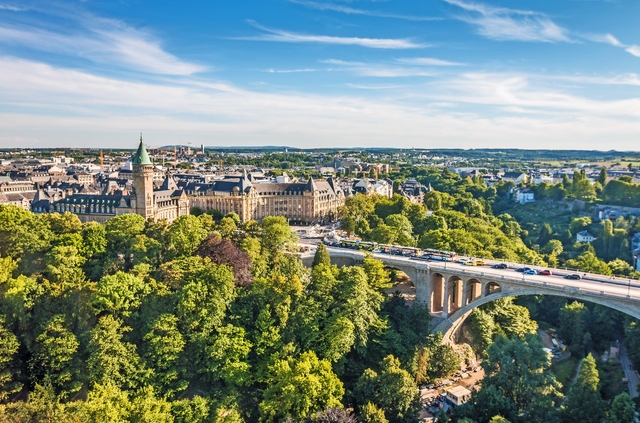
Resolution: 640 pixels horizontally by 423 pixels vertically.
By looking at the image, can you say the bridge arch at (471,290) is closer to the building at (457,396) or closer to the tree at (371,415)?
the building at (457,396)

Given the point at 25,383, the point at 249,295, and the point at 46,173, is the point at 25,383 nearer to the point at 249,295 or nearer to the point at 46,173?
the point at 249,295

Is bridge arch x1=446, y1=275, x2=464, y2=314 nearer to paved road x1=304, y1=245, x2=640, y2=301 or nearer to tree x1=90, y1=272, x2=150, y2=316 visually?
paved road x1=304, y1=245, x2=640, y2=301

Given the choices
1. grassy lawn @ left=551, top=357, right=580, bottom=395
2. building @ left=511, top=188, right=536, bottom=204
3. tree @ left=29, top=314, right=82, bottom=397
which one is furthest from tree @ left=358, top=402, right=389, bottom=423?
building @ left=511, top=188, right=536, bottom=204

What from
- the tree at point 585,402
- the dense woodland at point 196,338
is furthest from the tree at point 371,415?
the tree at point 585,402

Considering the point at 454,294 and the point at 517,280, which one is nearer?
the point at 517,280

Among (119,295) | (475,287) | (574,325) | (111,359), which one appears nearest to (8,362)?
(111,359)

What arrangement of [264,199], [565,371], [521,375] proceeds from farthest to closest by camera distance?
1. [264,199]
2. [565,371]
3. [521,375]

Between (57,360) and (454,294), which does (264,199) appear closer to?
(454,294)
